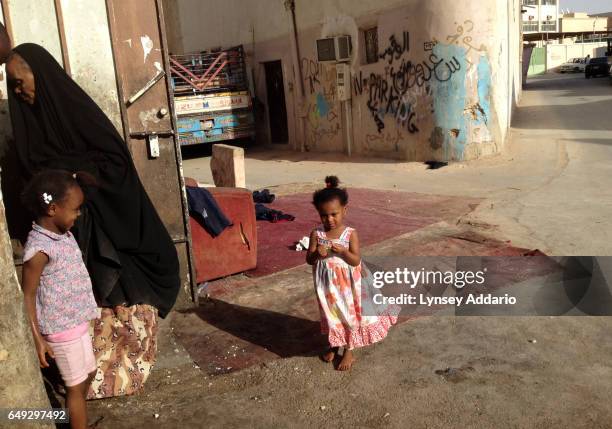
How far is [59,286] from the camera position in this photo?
2.52m

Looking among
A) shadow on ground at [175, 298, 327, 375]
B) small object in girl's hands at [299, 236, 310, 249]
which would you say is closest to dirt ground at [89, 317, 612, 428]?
shadow on ground at [175, 298, 327, 375]

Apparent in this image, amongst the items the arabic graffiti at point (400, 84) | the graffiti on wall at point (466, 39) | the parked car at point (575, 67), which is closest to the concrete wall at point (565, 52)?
the parked car at point (575, 67)

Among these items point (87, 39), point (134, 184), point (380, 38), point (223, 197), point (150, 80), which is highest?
point (380, 38)

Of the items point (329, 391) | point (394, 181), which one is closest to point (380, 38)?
point (394, 181)

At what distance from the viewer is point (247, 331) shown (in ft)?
12.6

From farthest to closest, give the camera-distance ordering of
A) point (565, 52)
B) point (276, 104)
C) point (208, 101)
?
point (565, 52)
point (276, 104)
point (208, 101)

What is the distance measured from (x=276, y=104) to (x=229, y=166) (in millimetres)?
8845

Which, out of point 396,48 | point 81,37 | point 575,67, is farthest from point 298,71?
point 575,67

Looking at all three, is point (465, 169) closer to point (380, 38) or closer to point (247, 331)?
point (380, 38)

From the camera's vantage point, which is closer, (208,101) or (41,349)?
(41,349)

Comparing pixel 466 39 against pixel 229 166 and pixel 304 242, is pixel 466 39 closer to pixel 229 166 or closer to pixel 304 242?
pixel 229 166

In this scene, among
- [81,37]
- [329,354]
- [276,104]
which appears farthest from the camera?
[276,104]

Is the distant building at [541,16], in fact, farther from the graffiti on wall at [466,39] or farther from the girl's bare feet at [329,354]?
the girl's bare feet at [329,354]

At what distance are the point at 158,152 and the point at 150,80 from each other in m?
0.50
